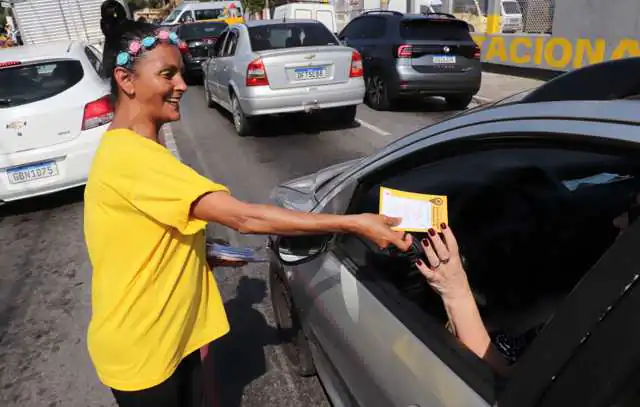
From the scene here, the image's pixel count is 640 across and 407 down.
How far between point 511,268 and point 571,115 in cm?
79

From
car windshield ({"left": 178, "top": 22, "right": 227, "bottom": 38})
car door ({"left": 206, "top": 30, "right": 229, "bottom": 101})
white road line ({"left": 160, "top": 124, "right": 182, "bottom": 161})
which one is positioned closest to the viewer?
white road line ({"left": 160, "top": 124, "right": 182, "bottom": 161})

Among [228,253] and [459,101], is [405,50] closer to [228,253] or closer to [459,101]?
[459,101]

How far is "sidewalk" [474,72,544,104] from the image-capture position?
10.9 m

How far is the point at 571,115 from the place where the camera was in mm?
1257

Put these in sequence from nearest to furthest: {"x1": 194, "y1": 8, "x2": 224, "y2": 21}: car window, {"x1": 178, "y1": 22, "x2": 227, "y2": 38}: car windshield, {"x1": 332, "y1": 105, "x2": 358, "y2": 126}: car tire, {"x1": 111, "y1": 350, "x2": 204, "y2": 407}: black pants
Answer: {"x1": 111, "y1": 350, "x2": 204, "y2": 407}: black pants, {"x1": 332, "y1": 105, "x2": 358, "y2": 126}: car tire, {"x1": 178, "y1": 22, "x2": 227, "y2": 38}: car windshield, {"x1": 194, "y1": 8, "x2": 224, "y2": 21}: car window

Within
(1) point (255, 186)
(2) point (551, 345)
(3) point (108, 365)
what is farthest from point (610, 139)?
(1) point (255, 186)

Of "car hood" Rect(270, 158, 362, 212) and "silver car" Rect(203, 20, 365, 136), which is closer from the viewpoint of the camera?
"car hood" Rect(270, 158, 362, 212)

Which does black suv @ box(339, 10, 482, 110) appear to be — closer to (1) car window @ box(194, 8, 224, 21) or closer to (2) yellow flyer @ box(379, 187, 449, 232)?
(2) yellow flyer @ box(379, 187, 449, 232)

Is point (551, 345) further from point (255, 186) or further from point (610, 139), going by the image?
point (255, 186)

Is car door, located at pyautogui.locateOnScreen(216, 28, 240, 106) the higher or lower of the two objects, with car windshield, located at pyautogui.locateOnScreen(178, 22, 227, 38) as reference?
higher

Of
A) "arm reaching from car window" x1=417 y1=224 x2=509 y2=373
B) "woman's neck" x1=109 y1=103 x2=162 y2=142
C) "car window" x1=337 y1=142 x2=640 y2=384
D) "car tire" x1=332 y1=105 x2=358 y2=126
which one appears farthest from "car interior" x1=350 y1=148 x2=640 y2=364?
"car tire" x1=332 y1=105 x2=358 y2=126

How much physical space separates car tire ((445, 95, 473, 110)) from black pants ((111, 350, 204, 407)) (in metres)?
8.90

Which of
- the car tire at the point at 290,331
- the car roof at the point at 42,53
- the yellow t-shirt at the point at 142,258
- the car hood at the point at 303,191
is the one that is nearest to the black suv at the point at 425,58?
the car roof at the point at 42,53

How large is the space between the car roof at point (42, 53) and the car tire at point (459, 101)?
6.70 metres
